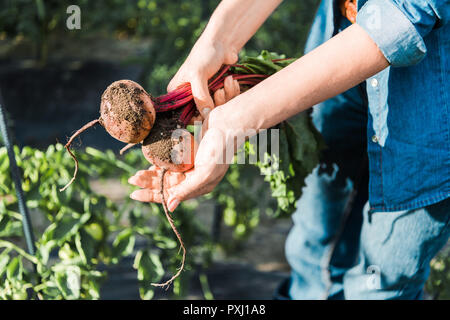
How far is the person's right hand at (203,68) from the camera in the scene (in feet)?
3.03

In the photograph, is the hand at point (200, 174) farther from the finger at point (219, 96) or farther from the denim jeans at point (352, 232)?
the denim jeans at point (352, 232)

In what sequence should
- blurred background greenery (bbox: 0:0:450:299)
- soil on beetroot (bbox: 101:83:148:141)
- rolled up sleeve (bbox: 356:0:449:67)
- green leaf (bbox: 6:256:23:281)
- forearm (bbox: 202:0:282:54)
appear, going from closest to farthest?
1. rolled up sleeve (bbox: 356:0:449:67)
2. soil on beetroot (bbox: 101:83:148:141)
3. forearm (bbox: 202:0:282:54)
4. green leaf (bbox: 6:256:23:281)
5. blurred background greenery (bbox: 0:0:450:299)

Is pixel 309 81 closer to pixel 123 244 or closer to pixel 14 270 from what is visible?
pixel 123 244

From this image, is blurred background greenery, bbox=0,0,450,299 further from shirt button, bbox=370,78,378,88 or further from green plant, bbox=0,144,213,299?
shirt button, bbox=370,78,378,88

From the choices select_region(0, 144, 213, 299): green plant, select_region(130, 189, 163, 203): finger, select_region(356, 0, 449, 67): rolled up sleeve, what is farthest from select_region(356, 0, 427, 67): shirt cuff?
select_region(0, 144, 213, 299): green plant

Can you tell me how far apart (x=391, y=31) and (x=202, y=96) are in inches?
15.2

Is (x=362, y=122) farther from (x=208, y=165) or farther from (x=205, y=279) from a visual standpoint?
(x=205, y=279)

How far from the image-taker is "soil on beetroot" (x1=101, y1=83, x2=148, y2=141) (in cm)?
89

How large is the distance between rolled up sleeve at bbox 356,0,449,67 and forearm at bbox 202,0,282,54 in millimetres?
312

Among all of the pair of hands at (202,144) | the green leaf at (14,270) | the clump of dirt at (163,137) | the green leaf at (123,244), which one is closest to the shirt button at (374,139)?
the pair of hands at (202,144)

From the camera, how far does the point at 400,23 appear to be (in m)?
0.77

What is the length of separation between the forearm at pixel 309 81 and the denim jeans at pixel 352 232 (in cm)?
27

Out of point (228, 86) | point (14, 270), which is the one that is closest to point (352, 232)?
point (228, 86)

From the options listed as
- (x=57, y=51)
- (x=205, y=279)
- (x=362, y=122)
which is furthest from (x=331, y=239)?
Result: (x=57, y=51)
